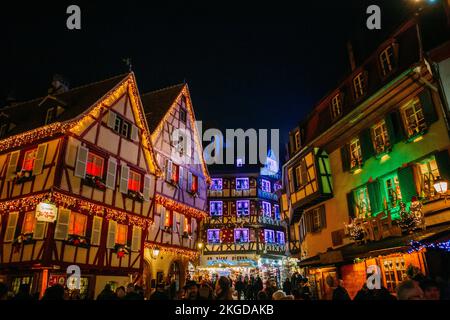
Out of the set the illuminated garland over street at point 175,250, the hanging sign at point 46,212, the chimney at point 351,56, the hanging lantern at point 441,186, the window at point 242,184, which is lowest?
the illuminated garland over street at point 175,250

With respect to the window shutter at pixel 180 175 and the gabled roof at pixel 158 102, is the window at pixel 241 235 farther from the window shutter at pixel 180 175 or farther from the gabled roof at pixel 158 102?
the gabled roof at pixel 158 102

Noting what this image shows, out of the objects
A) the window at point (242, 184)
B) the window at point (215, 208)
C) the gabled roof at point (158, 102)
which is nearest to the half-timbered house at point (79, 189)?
the gabled roof at point (158, 102)

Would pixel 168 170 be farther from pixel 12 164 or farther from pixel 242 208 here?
pixel 242 208

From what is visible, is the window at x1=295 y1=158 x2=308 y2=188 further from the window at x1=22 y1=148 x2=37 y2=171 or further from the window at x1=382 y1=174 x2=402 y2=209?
the window at x1=22 y1=148 x2=37 y2=171

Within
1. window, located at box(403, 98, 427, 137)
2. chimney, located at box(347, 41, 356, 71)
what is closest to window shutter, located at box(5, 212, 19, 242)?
window, located at box(403, 98, 427, 137)

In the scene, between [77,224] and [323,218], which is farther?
[323,218]

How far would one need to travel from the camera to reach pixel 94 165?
17.2 metres

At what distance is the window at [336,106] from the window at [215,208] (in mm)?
21985

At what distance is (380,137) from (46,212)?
14.6 metres

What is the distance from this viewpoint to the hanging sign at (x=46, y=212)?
44.9 feet

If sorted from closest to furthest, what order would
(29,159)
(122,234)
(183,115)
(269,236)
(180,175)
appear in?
(29,159), (122,234), (180,175), (183,115), (269,236)

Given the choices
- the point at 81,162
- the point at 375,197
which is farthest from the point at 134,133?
the point at 375,197

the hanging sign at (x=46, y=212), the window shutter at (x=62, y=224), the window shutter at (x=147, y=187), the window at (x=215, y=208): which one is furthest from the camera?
the window at (x=215, y=208)

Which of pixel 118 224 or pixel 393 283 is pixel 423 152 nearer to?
pixel 393 283
